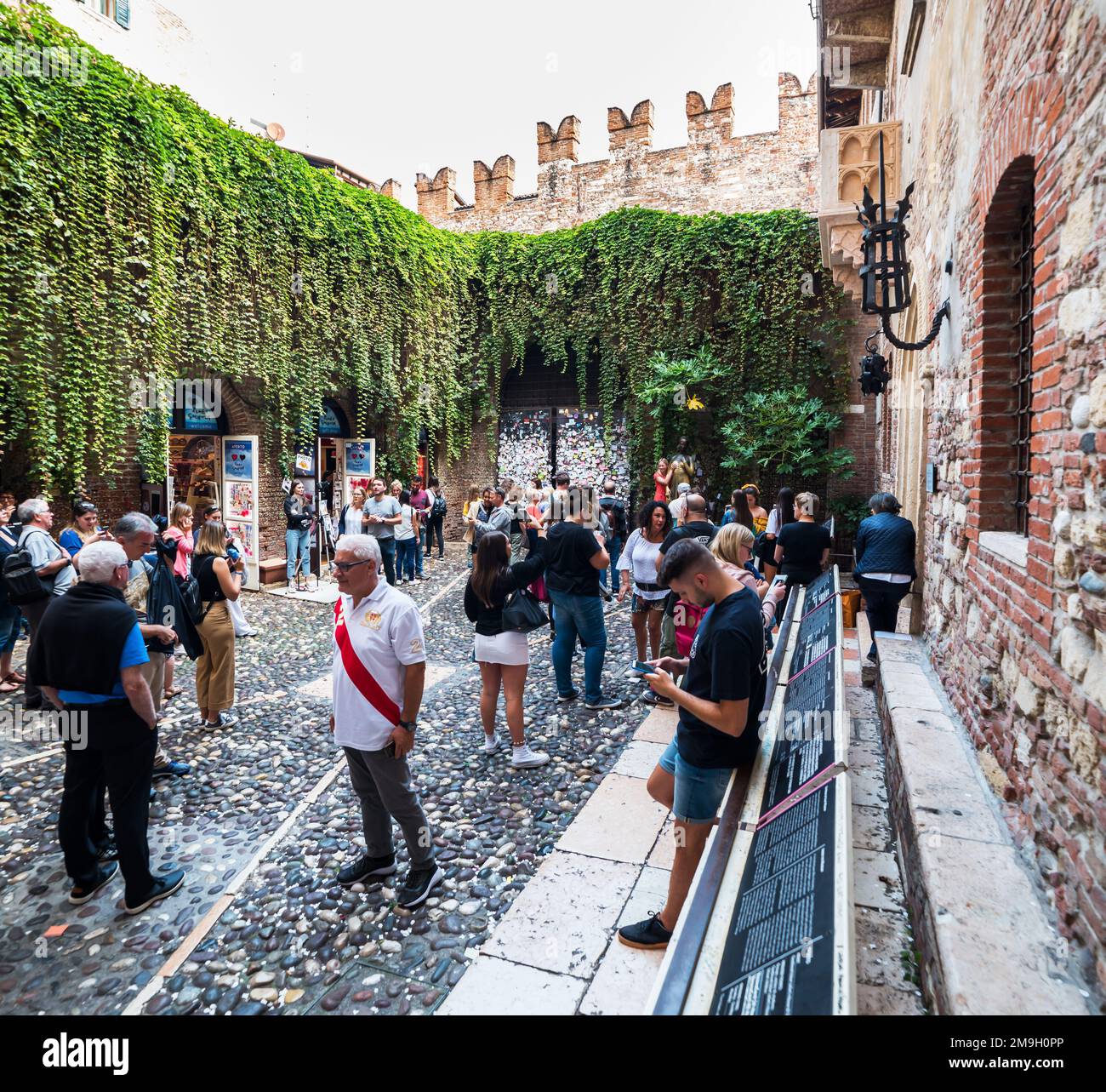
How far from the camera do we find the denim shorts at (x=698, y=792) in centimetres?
289

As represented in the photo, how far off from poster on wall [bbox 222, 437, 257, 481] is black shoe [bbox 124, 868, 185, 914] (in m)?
9.56

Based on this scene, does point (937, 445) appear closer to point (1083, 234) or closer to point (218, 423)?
point (1083, 234)

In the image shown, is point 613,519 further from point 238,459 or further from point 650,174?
point 650,174

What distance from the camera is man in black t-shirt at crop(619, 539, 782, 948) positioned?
2701 mm

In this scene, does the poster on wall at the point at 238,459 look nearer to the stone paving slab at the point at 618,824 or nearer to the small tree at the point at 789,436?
the small tree at the point at 789,436

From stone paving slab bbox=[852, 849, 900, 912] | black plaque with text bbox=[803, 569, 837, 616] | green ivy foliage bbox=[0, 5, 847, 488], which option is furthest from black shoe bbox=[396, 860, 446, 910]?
green ivy foliage bbox=[0, 5, 847, 488]

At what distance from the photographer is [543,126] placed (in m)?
20.3

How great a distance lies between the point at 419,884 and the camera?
3.54 metres

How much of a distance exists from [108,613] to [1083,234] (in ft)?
14.0

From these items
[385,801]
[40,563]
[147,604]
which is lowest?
[385,801]

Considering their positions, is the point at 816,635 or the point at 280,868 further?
the point at 816,635

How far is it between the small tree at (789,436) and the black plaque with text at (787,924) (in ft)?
42.7

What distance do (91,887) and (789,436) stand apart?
13978mm

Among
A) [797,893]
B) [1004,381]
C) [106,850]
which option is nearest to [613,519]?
[1004,381]
